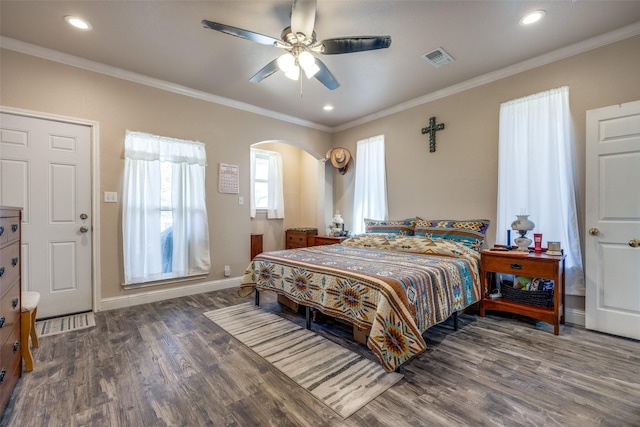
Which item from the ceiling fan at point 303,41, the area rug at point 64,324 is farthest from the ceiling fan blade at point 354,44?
the area rug at point 64,324

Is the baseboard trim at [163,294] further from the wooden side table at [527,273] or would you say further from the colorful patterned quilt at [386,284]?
the wooden side table at [527,273]

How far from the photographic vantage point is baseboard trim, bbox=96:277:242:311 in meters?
3.11

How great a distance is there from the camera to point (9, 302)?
1.59 m

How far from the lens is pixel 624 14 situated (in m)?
2.25

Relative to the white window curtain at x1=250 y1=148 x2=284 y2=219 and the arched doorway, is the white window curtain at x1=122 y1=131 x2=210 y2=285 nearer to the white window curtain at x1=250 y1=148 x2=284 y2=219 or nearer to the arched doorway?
the arched doorway

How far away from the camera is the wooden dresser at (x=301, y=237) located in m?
5.00

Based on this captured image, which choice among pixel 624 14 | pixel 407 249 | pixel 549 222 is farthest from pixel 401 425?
pixel 624 14

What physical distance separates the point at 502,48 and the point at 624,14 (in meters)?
0.82

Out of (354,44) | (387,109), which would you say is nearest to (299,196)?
(387,109)

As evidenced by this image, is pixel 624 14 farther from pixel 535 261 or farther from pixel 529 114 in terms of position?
pixel 535 261

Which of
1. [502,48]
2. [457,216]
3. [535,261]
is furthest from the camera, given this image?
[457,216]

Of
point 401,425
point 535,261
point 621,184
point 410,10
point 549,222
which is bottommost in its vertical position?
point 401,425

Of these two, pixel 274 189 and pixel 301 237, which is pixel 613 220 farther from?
pixel 274 189

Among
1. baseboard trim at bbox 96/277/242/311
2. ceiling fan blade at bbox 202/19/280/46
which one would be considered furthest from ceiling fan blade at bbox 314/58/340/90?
baseboard trim at bbox 96/277/242/311
